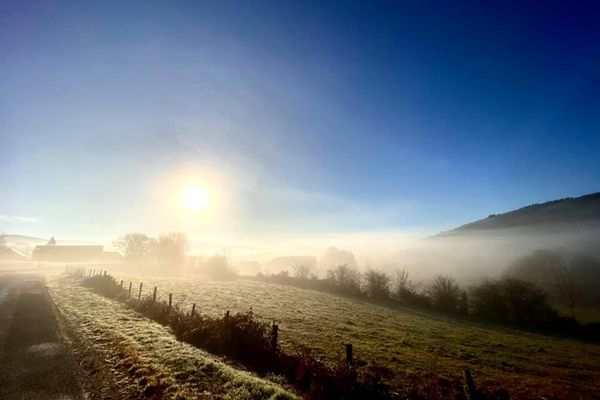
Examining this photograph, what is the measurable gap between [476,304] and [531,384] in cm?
3966

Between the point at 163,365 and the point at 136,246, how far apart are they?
11194 cm

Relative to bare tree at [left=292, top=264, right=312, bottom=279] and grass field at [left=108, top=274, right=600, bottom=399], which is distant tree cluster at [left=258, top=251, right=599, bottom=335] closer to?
bare tree at [left=292, top=264, right=312, bottom=279]

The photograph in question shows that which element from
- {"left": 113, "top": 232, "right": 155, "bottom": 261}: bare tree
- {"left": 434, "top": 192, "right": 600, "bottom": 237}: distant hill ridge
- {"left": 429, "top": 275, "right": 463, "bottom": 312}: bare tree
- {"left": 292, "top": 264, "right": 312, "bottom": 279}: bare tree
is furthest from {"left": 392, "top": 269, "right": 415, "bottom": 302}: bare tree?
{"left": 434, "top": 192, "right": 600, "bottom": 237}: distant hill ridge

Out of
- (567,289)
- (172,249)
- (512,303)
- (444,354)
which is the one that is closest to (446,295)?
(512,303)

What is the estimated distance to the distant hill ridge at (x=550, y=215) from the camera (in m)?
152

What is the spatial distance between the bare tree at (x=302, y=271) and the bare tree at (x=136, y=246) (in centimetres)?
5922

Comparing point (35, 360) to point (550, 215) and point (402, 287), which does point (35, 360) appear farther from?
point (550, 215)

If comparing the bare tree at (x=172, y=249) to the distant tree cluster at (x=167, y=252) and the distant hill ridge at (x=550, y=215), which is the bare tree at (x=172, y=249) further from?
the distant hill ridge at (x=550, y=215)

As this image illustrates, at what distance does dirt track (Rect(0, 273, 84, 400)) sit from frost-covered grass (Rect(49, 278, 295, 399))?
4.57 feet

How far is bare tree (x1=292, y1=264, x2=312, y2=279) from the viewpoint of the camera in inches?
2976

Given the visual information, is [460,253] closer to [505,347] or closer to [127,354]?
[505,347]

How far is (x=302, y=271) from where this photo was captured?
251ft

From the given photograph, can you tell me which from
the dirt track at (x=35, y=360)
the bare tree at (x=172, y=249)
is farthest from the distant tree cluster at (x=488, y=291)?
the dirt track at (x=35, y=360)

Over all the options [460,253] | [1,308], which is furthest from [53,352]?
[460,253]
